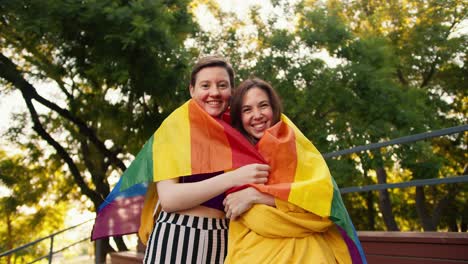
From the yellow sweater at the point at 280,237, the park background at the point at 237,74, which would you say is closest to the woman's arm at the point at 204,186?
the yellow sweater at the point at 280,237

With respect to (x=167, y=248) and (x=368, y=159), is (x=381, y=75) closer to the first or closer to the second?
(x=368, y=159)

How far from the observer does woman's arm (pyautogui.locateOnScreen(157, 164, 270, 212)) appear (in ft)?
5.76

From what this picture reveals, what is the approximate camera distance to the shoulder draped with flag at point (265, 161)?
1688 millimetres

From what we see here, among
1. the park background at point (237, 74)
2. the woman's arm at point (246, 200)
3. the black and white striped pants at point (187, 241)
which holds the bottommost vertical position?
the black and white striped pants at point (187, 241)

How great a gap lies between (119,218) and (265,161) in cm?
82

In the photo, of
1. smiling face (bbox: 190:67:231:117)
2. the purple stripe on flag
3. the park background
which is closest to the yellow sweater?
smiling face (bbox: 190:67:231:117)

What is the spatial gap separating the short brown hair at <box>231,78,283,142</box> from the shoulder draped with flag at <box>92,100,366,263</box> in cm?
7

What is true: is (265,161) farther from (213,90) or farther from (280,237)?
(213,90)

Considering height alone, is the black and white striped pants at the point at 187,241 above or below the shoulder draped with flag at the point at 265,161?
below

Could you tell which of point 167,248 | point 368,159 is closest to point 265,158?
point 167,248

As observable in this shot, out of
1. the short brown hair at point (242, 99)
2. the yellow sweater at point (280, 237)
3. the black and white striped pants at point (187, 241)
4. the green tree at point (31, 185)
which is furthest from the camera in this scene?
the green tree at point (31, 185)

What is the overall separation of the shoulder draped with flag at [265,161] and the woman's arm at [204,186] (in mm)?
41

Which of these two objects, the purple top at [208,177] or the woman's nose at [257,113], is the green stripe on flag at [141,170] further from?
the woman's nose at [257,113]

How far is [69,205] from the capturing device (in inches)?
700
